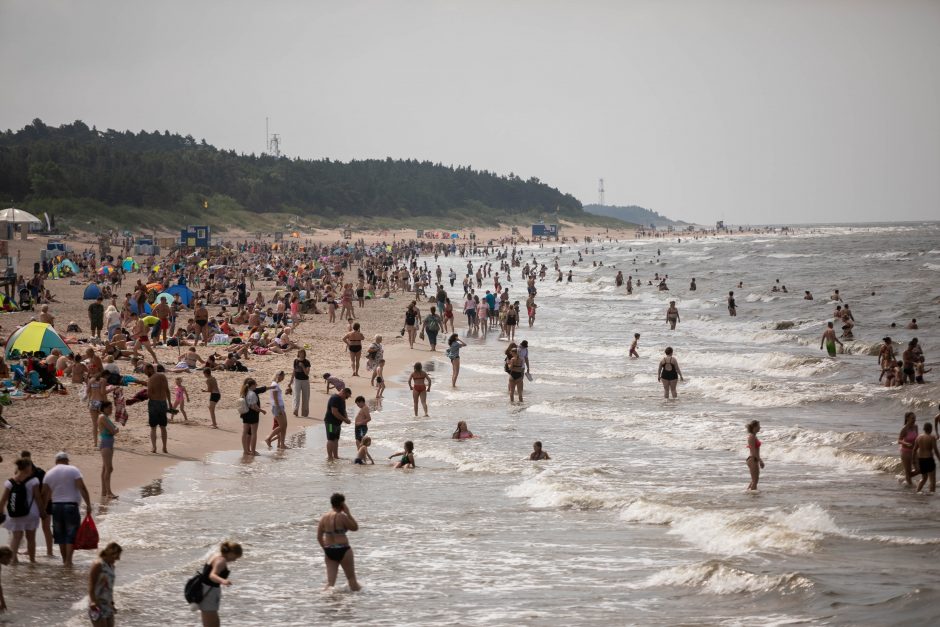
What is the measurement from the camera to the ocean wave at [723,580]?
9.45 m

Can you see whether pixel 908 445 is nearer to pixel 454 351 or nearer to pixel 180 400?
pixel 454 351

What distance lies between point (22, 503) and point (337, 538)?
3094mm

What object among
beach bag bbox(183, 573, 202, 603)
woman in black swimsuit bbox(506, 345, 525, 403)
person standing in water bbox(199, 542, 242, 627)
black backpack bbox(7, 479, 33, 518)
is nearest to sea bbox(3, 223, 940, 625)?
woman in black swimsuit bbox(506, 345, 525, 403)

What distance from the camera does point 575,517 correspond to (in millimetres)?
12297

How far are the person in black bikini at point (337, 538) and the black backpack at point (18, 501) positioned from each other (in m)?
2.88

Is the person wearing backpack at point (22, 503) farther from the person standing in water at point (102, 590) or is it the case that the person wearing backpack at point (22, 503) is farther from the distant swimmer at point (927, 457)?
the distant swimmer at point (927, 457)

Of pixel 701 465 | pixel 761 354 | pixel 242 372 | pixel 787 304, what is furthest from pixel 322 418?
pixel 787 304

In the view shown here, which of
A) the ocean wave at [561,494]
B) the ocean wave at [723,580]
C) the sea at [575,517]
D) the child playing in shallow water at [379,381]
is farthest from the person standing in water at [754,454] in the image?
the child playing in shallow water at [379,381]

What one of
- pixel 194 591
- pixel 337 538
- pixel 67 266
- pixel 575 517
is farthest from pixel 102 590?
pixel 67 266

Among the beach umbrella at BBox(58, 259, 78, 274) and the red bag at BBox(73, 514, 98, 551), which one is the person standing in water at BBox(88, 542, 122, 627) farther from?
the beach umbrella at BBox(58, 259, 78, 274)

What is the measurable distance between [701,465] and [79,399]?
418 inches

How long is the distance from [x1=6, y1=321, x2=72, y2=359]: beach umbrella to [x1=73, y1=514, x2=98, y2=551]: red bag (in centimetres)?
1142

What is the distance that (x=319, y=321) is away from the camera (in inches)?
1379

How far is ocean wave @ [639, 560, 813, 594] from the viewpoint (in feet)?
31.0
